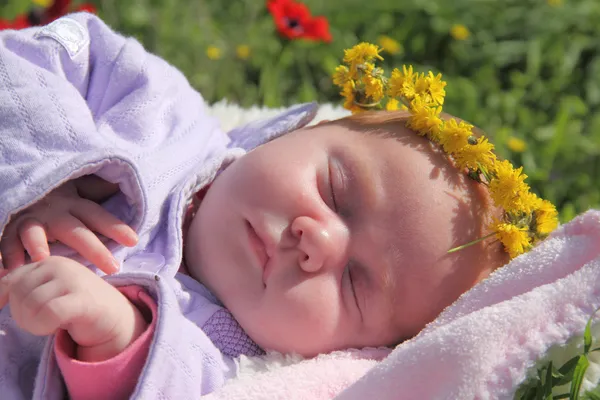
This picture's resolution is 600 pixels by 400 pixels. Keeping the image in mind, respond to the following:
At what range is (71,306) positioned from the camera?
1.49m

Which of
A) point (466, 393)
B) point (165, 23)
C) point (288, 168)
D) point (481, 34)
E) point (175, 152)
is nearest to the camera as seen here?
point (466, 393)

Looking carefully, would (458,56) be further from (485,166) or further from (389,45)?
(485,166)

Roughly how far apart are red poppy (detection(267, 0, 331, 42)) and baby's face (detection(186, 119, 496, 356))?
180cm

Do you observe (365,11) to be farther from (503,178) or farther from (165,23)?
(503,178)

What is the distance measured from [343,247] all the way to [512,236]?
0.40 m

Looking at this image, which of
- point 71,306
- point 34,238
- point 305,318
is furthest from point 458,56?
point 71,306

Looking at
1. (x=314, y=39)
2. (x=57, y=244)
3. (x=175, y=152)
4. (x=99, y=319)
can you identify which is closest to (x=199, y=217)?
(x=175, y=152)

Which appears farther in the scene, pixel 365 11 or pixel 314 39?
pixel 365 11

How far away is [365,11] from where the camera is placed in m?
4.21

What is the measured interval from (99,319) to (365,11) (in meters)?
3.02

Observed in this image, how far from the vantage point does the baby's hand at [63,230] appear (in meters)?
1.73

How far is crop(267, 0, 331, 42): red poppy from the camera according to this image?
12.0ft

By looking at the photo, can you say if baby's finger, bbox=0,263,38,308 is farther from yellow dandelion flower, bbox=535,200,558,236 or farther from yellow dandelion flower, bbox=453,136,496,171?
yellow dandelion flower, bbox=535,200,558,236

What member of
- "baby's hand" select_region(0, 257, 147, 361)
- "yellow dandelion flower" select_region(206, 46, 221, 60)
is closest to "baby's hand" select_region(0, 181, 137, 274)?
"baby's hand" select_region(0, 257, 147, 361)
